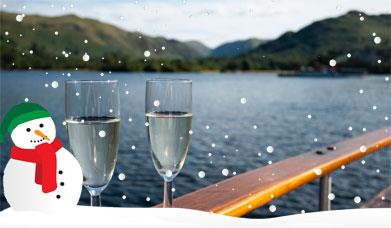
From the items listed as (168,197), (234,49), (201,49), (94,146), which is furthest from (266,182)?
(201,49)

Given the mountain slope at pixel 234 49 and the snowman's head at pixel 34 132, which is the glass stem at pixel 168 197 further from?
the mountain slope at pixel 234 49

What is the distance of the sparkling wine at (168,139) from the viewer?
28.0 inches

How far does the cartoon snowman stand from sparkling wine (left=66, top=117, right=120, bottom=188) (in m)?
0.03

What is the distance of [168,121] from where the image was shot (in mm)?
716

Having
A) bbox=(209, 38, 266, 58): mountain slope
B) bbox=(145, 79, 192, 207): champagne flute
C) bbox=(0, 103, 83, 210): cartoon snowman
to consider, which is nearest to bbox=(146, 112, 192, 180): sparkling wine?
bbox=(145, 79, 192, 207): champagne flute

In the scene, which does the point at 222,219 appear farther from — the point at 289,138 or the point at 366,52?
the point at 366,52

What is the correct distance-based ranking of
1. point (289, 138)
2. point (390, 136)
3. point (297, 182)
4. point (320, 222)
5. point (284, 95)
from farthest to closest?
point (284, 95)
point (289, 138)
point (390, 136)
point (297, 182)
point (320, 222)

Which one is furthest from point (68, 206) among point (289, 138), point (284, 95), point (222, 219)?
point (284, 95)

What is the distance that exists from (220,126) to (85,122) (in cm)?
1718

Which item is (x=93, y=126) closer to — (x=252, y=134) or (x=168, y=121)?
(x=168, y=121)

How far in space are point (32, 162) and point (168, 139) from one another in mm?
162

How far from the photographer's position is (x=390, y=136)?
1.78m

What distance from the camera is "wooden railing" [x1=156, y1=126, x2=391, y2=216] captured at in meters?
0.86

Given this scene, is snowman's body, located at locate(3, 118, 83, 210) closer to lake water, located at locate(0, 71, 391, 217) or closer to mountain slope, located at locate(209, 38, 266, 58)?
lake water, located at locate(0, 71, 391, 217)
